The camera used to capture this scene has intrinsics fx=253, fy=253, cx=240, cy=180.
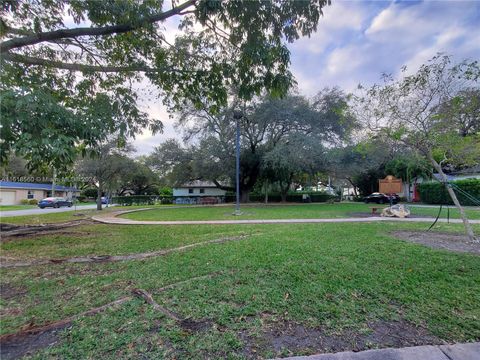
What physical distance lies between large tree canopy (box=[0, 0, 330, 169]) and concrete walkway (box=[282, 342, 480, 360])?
3.97 metres

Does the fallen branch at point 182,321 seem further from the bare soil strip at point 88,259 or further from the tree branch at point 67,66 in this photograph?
the tree branch at point 67,66

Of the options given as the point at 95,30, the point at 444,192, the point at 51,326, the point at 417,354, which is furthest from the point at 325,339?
the point at 444,192

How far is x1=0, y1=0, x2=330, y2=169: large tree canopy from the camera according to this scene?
3568 millimetres

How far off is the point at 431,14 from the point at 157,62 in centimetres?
628

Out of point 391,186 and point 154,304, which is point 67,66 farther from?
point 391,186

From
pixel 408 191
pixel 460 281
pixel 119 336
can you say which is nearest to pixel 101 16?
pixel 119 336

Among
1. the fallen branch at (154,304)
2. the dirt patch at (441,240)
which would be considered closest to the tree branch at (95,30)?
the fallen branch at (154,304)

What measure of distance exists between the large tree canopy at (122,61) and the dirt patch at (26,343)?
2.13 m

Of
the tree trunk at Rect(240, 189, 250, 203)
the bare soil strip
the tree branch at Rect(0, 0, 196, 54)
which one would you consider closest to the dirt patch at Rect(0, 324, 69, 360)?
the bare soil strip

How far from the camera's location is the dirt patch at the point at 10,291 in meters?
3.54

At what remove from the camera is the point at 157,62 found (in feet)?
20.8

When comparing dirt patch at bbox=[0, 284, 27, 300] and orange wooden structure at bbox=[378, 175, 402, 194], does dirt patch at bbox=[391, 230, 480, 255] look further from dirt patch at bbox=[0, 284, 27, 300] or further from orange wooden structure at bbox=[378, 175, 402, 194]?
orange wooden structure at bbox=[378, 175, 402, 194]

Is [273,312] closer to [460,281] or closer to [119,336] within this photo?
[119,336]

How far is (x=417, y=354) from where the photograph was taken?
221 centimetres
